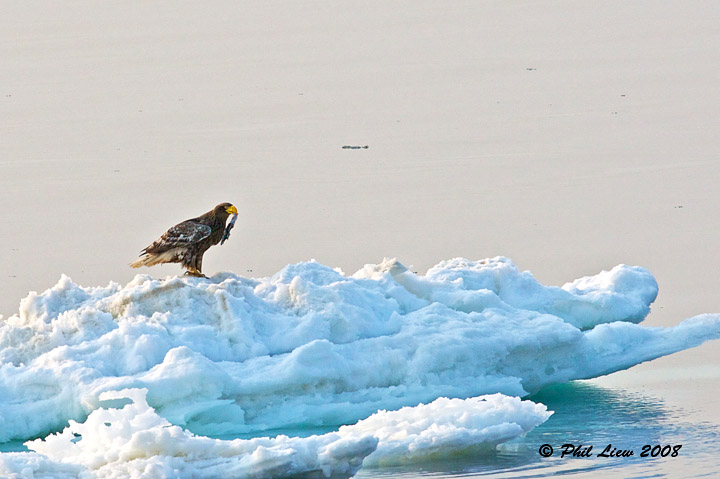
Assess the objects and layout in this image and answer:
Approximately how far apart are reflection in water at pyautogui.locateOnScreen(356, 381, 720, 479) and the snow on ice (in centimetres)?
18

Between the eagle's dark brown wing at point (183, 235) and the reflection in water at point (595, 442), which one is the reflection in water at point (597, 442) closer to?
the reflection in water at point (595, 442)

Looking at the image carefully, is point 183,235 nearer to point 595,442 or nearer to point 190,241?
point 190,241

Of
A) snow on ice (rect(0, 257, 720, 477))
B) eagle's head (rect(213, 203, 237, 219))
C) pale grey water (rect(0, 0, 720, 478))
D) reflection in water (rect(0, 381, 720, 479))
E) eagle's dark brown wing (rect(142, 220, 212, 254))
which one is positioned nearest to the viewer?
reflection in water (rect(0, 381, 720, 479))

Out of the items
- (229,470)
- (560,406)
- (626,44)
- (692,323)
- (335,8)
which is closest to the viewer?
(229,470)

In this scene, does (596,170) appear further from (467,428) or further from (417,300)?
(467,428)

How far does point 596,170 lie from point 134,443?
1447 cm

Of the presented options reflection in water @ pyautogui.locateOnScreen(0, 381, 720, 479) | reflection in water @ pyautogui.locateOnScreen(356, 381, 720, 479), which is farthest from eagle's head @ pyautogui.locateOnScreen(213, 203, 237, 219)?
reflection in water @ pyautogui.locateOnScreen(356, 381, 720, 479)

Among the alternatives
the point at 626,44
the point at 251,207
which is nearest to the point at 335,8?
the point at 626,44

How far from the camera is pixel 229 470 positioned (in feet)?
28.7

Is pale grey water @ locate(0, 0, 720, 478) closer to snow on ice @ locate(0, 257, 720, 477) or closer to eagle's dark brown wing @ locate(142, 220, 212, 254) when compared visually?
snow on ice @ locate(0, 257, 720, 477)

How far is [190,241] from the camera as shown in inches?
481

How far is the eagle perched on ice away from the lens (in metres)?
12.2

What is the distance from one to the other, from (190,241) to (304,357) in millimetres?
1810

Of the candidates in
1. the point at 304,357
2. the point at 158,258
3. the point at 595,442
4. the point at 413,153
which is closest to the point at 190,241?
the point at 158,258
